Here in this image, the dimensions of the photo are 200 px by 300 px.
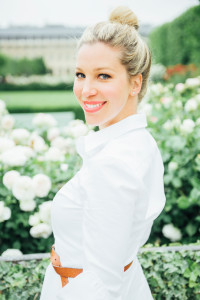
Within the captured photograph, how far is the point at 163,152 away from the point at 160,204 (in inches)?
61.6

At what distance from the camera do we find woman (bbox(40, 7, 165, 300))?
2.30ft

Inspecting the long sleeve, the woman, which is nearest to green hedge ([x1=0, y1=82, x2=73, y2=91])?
the woman

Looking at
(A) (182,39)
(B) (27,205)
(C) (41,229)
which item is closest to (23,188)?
(B) (27,205)

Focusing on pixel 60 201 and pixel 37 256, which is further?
pixel 37 256

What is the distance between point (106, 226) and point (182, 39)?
44.6ft

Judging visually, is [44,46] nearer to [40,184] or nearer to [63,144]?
[63,144]

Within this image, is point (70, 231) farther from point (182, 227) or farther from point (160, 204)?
point (182, 227)

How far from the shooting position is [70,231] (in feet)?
2.82

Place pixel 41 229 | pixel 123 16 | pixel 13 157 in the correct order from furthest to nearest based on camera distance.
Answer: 1. pixel 13 157
2. pixel 41 229
3. pixel 123 16

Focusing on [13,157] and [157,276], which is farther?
[13,157]

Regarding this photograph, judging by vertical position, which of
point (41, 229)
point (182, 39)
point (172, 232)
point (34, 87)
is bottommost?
point (172, 232)

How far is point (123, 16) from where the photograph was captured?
0.97 meters

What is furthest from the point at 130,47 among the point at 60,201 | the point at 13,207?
the point at 13,207

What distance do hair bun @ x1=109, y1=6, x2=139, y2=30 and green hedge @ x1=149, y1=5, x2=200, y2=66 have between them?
9.42m
